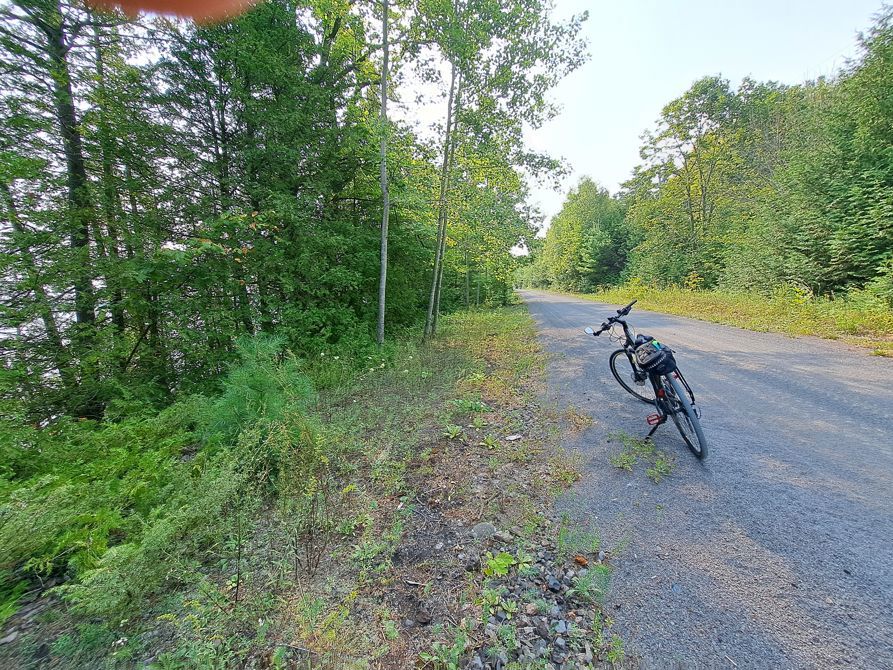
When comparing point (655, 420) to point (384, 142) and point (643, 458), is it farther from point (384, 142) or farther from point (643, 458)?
point (384, 142)

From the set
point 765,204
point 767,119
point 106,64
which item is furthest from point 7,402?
point 767,119

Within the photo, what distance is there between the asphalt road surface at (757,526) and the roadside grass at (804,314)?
3.35 m

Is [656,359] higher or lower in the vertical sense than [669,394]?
higher

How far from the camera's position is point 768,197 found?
12172 millimetres

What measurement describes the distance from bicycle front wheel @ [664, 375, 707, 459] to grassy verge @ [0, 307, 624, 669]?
1214 mm

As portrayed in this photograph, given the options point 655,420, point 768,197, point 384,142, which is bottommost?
point 655,420

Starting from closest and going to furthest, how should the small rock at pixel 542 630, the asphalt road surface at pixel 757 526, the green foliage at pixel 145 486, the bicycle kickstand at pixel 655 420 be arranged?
1. the asphalt road surface at pixel 757 526
2. the small rock at pixel 542 630
3. the green foliage at pixel 145 486
4. the bicycle kickstand at pixel 655 420

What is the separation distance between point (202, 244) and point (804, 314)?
14.7 m

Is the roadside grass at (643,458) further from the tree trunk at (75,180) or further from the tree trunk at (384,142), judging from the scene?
the tree trunk at (75,180)

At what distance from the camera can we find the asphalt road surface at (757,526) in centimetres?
151

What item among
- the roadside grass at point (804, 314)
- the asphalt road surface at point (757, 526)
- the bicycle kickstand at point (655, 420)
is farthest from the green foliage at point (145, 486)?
the roadside grass at point (804, 314)

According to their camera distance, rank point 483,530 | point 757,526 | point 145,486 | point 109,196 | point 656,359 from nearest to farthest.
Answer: point 757,526 → point 483,530 → point 145,486 → point 656,359 → point 109,196

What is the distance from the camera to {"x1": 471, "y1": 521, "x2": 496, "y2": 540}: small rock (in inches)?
91.0

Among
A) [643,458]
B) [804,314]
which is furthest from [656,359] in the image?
[804,314]
